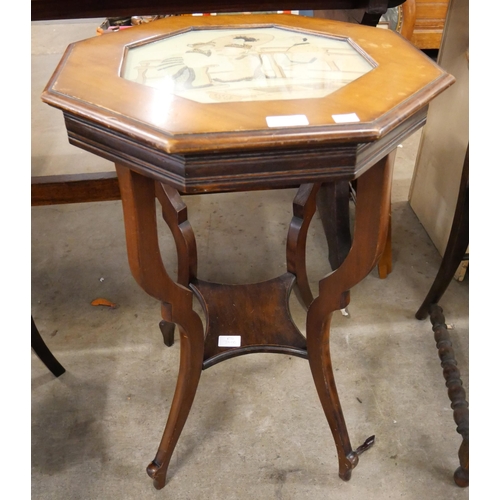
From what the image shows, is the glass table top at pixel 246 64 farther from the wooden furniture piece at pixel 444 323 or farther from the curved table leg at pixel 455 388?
the curved table leg at pixel 455 388

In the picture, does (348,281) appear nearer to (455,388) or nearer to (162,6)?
(455,388)

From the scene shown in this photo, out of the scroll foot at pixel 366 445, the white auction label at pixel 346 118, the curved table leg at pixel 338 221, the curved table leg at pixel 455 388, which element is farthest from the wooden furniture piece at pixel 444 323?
the white auction label at pixel 346 118

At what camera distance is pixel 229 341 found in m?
1.44

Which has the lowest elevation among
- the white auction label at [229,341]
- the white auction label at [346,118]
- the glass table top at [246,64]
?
the white auction label at [229,341]

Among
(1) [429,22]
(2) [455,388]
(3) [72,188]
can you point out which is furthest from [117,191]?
(1) [429,22]

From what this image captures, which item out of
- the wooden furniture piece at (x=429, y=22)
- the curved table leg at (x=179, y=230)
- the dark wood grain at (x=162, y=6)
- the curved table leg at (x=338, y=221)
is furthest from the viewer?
the wooden furniture piece at (x=429, y=22)

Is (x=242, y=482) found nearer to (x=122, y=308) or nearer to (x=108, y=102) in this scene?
(x=122, y=308)

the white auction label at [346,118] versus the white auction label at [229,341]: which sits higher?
the white auction label at [346,118]

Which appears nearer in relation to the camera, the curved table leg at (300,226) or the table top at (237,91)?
the table top at (237,91)

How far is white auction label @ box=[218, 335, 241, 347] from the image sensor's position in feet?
4.69

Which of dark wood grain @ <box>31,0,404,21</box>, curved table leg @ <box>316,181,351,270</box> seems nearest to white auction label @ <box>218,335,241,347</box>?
curved table leg @ <box>316,181,351,270</box>

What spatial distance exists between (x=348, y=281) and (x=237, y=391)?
679mm

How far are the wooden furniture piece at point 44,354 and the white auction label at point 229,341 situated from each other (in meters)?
0.56

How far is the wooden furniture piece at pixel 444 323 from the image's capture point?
4.58ft
